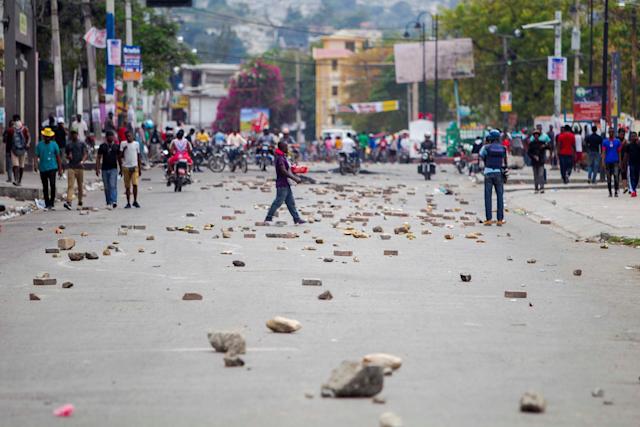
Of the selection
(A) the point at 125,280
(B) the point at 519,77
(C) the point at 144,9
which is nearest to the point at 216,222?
(A) the point at 125,280

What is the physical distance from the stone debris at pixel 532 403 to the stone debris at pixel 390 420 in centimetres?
89

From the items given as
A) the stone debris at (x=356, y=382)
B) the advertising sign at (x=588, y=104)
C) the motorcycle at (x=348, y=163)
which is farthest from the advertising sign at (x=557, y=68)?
the stone debris at (x=356, y=382)

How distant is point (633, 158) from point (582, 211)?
615cm

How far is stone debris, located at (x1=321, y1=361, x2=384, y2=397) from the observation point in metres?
7.83

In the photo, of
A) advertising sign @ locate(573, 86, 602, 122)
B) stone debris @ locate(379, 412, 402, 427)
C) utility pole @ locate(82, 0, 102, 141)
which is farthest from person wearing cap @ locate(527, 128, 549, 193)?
stone debris @ locate(379, 412, 402, 427)

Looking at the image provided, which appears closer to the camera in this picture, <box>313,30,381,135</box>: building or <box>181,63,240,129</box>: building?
<box>313,30,381,135</box>: building

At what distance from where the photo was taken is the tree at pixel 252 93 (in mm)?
148000

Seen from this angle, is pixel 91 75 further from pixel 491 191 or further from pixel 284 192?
pixel 284 192

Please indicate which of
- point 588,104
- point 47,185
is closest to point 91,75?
point 588,104

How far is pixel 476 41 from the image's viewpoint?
86.9m

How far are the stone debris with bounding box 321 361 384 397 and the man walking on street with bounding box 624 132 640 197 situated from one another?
26.7 metres

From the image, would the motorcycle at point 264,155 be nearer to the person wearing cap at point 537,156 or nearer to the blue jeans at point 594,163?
the blue jeans at point 594,163

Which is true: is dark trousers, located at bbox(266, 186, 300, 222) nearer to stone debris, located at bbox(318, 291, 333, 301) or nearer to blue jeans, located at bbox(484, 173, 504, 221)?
blue jeans, located at bbox(484, 173, 504, 221)

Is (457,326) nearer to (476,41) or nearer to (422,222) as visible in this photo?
(422,222)
